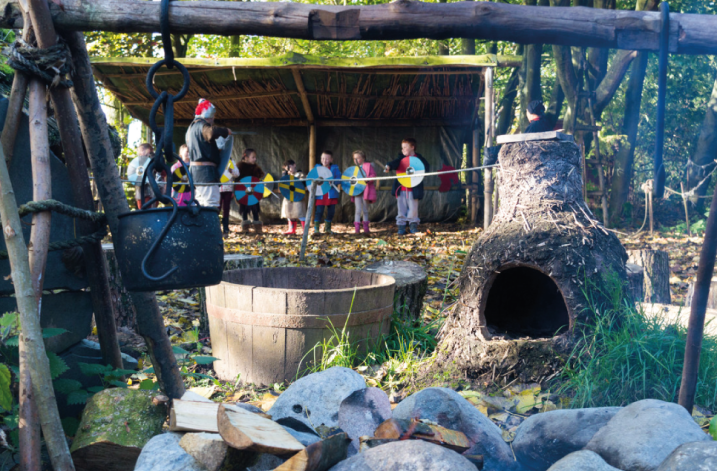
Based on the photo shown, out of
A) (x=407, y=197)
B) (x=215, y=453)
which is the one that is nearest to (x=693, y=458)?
(x=215, y=453)

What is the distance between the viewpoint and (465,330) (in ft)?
11.3

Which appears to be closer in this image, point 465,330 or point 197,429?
point 197,429

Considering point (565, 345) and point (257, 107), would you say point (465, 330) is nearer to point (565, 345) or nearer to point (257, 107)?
point (565, 345)

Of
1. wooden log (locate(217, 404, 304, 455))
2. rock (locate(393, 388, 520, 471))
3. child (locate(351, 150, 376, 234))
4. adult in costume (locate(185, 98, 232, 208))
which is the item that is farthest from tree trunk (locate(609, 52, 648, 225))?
wooden log (locate(217, 404, 304, 455))

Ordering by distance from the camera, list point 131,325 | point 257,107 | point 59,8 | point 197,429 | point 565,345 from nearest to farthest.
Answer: point 197,429
point 59,8
point 565,345
point 131,325
point 257,107

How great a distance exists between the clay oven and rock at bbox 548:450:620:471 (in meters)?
1.60

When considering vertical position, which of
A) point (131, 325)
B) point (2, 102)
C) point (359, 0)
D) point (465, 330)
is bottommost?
point (131, 325)

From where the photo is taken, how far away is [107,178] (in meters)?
2.41

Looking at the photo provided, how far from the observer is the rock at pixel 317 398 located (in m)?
2.31

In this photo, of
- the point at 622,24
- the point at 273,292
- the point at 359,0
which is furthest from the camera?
the point at 359,0

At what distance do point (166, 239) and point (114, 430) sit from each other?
0.77 metres

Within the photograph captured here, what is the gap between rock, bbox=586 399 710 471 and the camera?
5.49 feet

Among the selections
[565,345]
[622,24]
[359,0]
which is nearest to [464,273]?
[565,345]

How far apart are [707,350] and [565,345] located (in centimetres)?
71
